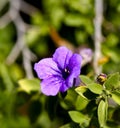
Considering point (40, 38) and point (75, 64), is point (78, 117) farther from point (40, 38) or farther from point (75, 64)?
point (40, 38)

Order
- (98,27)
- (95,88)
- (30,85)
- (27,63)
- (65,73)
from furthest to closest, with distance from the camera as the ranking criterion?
(27,63)
(98,27)
(30,85)
(65,73)
(95,88)

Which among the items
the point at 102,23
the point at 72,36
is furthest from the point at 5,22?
the point at 102,23

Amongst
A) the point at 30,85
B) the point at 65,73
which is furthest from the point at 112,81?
the point at 30,85

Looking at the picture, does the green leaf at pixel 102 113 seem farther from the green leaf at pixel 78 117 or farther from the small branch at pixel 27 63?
the small branch at pixel 27 63

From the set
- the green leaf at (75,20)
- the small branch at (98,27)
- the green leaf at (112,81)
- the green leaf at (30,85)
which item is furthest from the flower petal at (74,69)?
the green leaf at (75,20)

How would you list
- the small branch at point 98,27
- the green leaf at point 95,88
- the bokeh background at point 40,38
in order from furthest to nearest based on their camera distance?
the small branch at point 98,27, the bokeh background at point 40,38, the green leaf at point 95,88

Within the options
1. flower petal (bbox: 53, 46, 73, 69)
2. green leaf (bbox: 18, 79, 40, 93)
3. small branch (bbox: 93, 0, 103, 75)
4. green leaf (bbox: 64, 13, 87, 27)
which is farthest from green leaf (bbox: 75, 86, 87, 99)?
green leaf (bbox: 64, 13, 87, 27)
